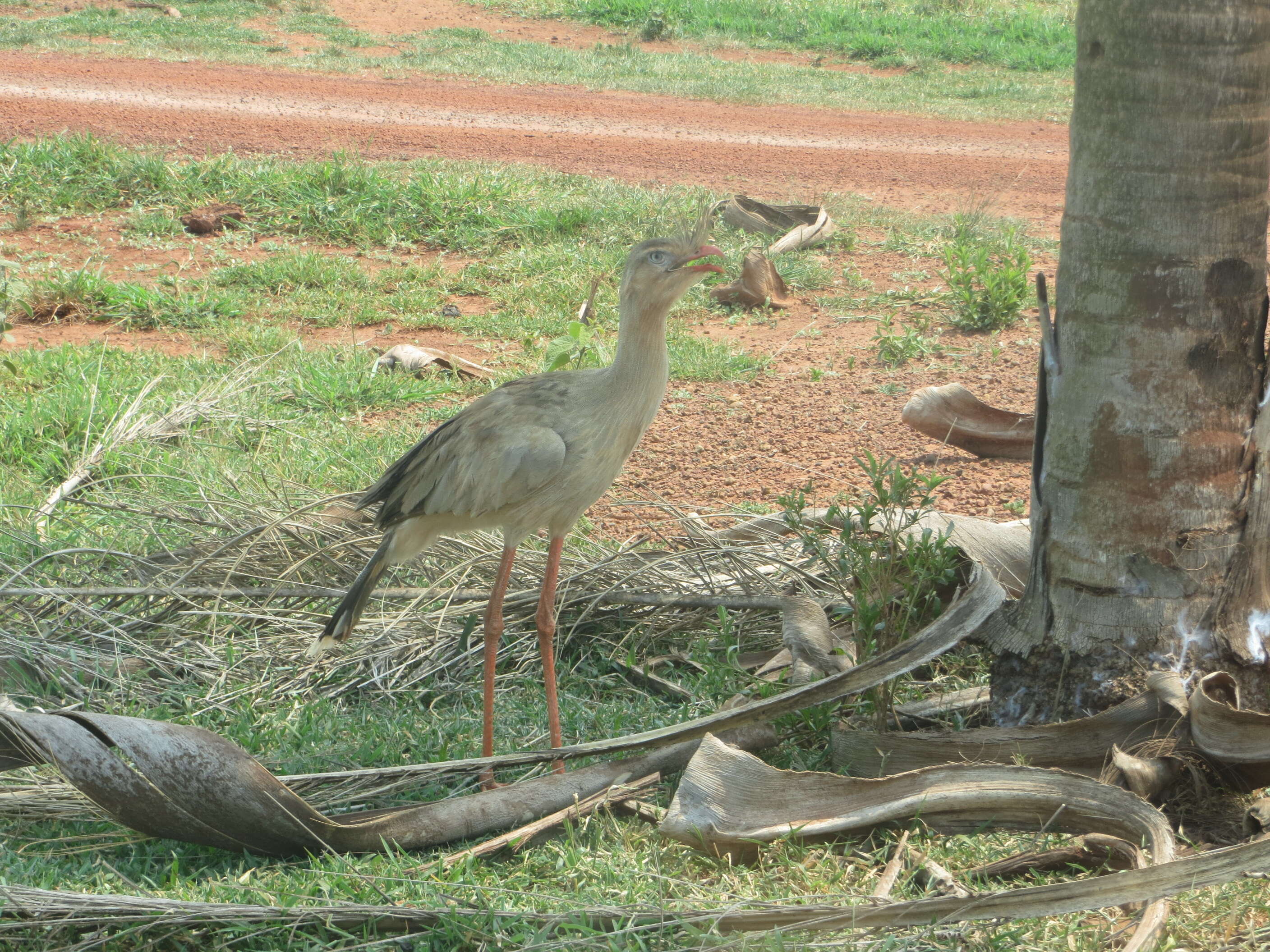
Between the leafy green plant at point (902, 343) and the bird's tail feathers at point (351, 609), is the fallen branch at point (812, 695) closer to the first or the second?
the bird's tail feathers at point (351, 609)

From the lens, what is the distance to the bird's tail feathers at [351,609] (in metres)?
3.34

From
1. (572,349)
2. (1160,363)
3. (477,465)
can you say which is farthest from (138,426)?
(1160,363)

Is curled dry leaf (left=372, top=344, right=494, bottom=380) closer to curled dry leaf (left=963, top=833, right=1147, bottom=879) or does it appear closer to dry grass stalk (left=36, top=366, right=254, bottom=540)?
dry grass stalk (left=36, top=366, right=254, bottom=540)

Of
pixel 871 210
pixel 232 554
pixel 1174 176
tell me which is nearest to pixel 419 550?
pixel 232 554

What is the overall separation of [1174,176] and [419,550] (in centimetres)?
222

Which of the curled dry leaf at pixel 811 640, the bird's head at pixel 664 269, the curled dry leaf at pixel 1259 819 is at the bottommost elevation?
the curled dry leaf at pixel 1259 819

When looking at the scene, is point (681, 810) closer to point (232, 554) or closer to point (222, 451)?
point (232, 554)

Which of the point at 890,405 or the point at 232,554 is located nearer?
the point at 232,554

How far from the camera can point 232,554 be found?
13.5ft

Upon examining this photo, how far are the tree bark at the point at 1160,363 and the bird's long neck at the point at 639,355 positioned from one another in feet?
3.27

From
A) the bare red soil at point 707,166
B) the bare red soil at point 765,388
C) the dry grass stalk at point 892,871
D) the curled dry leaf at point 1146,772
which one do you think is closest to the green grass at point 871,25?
the bare red soil at point 707,166

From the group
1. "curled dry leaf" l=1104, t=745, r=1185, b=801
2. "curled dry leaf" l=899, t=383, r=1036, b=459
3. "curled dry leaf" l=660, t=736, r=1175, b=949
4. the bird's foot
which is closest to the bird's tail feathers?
the bird's foot

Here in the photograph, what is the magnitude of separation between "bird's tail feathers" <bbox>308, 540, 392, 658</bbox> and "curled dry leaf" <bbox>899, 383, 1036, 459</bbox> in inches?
85.0

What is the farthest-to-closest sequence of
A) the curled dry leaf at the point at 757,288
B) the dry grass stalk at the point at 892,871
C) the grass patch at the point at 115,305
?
the curled dry leaf at the point at 757,288
the grass patch at the point at 115,305
the dry grass stalk at the point at 892,871
